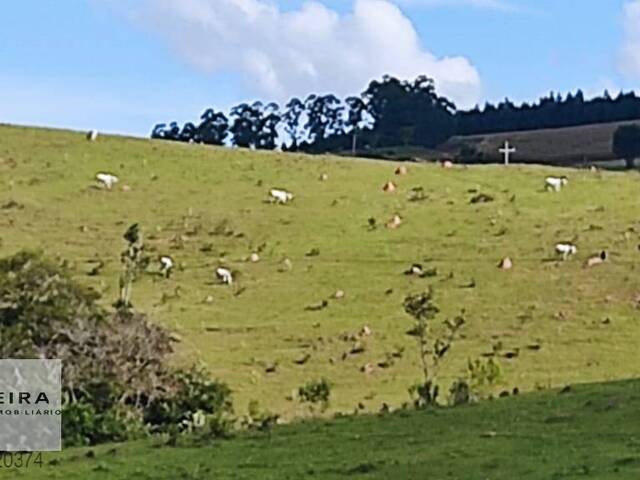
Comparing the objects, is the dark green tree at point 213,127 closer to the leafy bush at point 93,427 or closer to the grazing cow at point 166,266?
the grazing cow at point 166,266

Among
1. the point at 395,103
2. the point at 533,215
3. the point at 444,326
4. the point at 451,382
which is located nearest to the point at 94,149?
the point at 533,215

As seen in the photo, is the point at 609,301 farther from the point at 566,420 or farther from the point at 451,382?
the point at 566,420

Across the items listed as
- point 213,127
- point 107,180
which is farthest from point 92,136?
point 213,127

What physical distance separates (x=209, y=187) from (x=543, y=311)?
1357 centimetres

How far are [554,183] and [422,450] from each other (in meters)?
26.6

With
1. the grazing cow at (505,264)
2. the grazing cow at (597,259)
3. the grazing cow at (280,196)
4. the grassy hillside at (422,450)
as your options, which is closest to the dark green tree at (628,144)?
the grazing cow at (280,196)

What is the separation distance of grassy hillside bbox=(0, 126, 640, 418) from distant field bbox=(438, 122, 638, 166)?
24.1m

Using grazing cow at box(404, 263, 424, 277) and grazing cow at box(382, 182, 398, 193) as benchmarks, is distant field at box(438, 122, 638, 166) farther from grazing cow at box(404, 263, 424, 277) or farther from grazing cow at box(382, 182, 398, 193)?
grazing cow at box(404, 263, 424, 277)

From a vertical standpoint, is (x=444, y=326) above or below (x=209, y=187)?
below

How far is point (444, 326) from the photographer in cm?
3017

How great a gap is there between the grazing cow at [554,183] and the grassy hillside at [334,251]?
30 centimetres

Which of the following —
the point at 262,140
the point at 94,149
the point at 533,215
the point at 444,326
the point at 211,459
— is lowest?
the point at 211,459

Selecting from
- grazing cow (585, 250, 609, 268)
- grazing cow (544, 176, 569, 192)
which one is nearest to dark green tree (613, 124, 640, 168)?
grazing cow (544, 176, 569, 192)

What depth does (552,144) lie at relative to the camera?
81000mm
